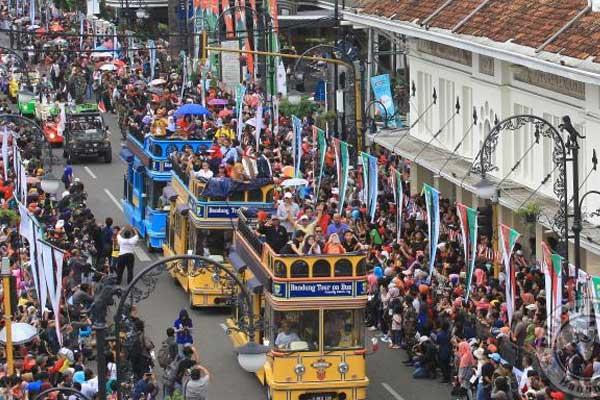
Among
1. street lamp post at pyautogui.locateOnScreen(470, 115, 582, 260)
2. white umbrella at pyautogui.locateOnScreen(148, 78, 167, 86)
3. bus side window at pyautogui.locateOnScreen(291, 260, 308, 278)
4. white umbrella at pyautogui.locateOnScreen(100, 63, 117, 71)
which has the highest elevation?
street lamp post at pyautogui.locateOnScreen(470, 115, 582, 260)

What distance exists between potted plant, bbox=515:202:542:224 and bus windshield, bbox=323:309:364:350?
749 centimetres

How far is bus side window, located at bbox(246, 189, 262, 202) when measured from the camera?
127 ft

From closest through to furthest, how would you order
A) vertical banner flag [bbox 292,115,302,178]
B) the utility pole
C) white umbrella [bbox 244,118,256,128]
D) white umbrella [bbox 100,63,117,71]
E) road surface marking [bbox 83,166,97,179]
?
the utility pole
vertical banner flag [bbox 292,115,302,178]
white umbrella [bbox 244,118,256,128]
road surface marking [bbox 83,166,97,179]
white umbrella [bbox 100,63,117,71]

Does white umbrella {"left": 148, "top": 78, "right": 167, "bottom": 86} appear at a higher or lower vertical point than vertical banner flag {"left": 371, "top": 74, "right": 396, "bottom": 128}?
lower

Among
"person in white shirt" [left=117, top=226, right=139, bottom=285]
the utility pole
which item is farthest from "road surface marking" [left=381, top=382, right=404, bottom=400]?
"person in white shirt" [left=117, top=226, right=139, bottom=285]

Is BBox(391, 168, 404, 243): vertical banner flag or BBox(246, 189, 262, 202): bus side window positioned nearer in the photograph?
BBox(246, 189, 262, 202): bus side window

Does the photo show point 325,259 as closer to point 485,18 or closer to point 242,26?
point 485,18

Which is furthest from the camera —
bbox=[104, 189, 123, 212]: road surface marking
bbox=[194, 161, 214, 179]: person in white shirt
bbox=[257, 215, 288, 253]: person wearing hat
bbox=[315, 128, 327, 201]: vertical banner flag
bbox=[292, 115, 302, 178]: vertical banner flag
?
bbox=[104, 189, 123, 212]: road surface marking

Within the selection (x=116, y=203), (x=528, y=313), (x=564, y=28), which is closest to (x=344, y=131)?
(x=116, y=203)

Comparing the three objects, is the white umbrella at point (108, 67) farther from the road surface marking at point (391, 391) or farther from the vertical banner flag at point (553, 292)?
the vertical banner flag at point (553, 292)

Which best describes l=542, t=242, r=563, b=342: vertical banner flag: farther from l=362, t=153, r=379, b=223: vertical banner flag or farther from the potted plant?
l=362, t=153, r=379, b=223: vertical banner flag

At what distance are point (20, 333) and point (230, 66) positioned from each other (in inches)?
1587

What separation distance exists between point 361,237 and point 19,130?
69.3 feet

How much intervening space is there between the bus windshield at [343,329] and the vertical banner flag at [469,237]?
3.75 metres
